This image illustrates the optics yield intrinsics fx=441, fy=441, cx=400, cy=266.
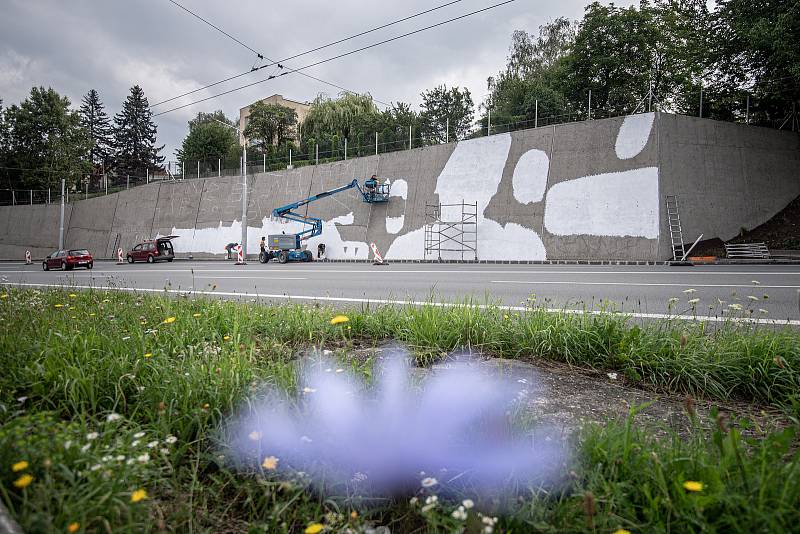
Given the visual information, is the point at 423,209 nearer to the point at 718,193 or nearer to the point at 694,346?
the point at 718,193

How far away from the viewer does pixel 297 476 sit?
5.71 ft

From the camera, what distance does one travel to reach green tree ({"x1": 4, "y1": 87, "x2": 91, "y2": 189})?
51.6 m

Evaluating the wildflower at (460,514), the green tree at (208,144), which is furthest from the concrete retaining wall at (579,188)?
the green tree at (208,144)

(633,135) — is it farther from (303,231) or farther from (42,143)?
(42,143)

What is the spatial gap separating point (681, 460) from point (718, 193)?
23559mm

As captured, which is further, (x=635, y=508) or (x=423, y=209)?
(x=423, y=209)

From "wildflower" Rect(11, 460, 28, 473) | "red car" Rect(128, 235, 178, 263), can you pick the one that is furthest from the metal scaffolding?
"wildflower" Rect(11, 460, 28, 473)

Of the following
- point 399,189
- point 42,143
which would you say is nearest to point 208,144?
point 42,143

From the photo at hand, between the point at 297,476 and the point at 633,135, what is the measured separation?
883 inches

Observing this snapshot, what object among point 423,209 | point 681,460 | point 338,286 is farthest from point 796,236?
point 681,460

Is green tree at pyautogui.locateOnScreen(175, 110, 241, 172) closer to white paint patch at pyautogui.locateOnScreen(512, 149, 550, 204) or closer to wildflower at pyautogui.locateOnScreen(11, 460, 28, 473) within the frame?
white paint patch at pyautogui.locateOnScreen(512, 149, 550, 204)

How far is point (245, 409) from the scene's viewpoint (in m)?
2.11

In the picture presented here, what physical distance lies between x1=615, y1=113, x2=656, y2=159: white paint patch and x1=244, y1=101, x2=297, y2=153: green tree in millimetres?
41597

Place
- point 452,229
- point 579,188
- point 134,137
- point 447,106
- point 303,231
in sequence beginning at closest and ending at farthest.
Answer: point 579,188
point 452,229
point 303,231
point 447,106
point 134,137
